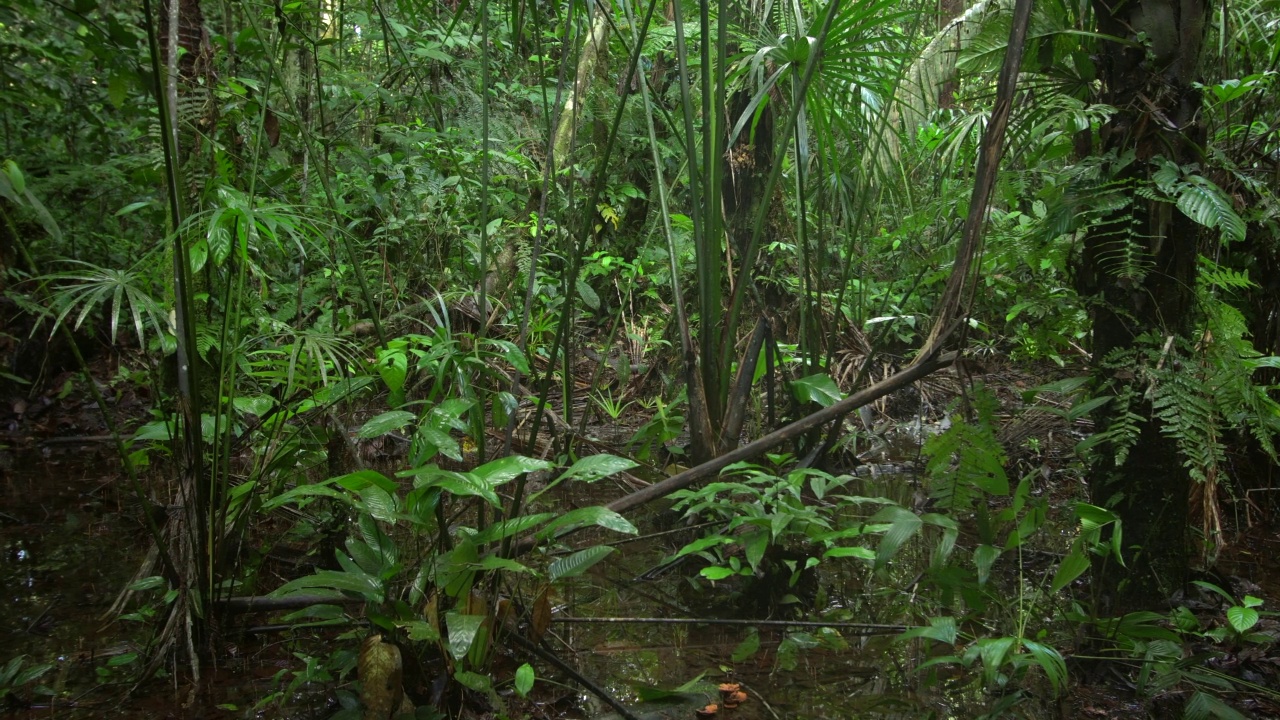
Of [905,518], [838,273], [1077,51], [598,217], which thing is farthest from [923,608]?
[598,217]

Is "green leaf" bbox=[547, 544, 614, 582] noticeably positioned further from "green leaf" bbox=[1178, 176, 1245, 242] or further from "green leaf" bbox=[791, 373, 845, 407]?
"green leaf" bbox=[1178, 176, 1245, 242]

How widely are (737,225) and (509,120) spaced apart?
2613mm

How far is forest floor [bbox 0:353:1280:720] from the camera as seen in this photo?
1.39 m

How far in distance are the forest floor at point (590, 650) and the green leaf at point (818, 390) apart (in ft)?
1.53

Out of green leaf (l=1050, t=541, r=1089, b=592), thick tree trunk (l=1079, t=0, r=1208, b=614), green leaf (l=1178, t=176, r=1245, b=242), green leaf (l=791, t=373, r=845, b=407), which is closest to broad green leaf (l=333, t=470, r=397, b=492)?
green leaf (l=791, t=373, r=845, b=407)

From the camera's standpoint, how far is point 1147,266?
5.11 ft

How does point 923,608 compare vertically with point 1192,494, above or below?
below

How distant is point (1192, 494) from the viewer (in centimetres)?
211

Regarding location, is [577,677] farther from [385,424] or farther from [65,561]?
[65,561]

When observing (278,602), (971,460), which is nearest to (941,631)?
(971,460)

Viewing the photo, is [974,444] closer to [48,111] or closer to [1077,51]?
[1077,51]

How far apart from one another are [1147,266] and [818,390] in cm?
69

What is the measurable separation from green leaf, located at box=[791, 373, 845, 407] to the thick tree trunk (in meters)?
0.53

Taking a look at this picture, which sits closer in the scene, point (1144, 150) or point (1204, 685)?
point (1204, 685)
